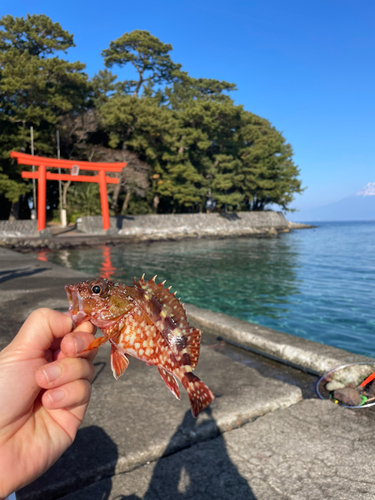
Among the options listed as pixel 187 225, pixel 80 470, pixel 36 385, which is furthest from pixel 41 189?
pixel 36 385

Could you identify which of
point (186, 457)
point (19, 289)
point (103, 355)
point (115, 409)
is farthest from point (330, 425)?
point (19, 289)

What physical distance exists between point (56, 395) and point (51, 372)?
3.9 inches

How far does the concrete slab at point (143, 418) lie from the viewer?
118 inches

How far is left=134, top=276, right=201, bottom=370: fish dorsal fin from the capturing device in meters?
1.20

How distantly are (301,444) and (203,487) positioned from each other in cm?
103

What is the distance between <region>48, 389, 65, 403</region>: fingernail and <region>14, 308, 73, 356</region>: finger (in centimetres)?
17

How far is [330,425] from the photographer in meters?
3.69

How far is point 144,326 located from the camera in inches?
46.3

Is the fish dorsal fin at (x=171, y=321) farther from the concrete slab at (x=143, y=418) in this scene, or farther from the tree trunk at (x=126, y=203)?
the tree trunk at (x=126, y=203)

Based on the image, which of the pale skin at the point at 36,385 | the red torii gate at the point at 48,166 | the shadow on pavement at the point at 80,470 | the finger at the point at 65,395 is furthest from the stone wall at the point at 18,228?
the finger at the point at 65,395

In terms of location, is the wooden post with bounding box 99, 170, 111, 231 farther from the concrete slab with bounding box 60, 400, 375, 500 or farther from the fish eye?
the fish eye

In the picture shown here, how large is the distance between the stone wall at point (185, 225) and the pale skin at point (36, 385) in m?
32.8

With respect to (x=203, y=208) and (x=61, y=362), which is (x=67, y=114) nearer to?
(x=203, y=208)

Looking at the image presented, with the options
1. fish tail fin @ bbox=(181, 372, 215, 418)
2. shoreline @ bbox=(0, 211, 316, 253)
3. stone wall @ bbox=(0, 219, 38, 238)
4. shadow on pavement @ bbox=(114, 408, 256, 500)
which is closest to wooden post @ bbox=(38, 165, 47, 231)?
shoreline @ bbox=(0, 211, 316, 253)
